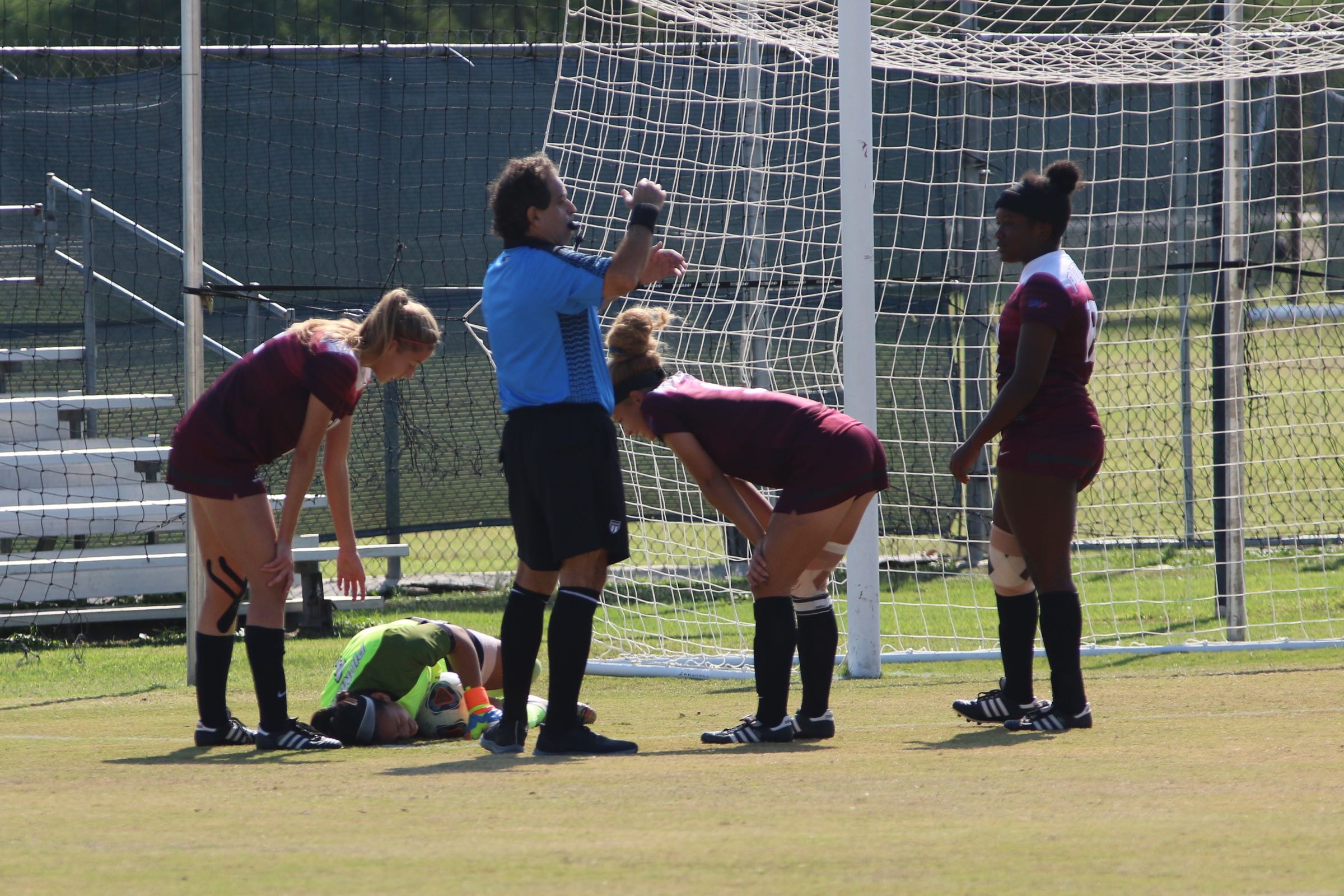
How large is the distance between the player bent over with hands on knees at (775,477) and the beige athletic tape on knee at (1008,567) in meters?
0.54

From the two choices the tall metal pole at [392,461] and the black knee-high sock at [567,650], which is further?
the tall metal pole at [392,461]

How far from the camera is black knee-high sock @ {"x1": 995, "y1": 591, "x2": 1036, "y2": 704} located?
4863mm

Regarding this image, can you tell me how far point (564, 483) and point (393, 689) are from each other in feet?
3.92

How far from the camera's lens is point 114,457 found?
975 cm

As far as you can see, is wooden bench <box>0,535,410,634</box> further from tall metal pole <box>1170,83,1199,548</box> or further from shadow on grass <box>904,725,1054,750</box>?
tall metal pole <box>1170,83,1199,548</box>

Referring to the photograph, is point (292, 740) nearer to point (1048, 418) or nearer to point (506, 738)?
point (506, 738)

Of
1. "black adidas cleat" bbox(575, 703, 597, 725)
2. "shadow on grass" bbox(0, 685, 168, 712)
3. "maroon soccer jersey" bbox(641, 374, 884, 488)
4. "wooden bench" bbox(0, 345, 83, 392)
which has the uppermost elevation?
"wooden bench" bbox(0, 345, 83, 392)

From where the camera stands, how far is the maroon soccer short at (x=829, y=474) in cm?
448

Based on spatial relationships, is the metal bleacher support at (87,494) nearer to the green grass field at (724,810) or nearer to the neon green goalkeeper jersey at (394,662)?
the green grass field at (724,810)

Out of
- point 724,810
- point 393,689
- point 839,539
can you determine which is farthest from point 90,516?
point 724,810

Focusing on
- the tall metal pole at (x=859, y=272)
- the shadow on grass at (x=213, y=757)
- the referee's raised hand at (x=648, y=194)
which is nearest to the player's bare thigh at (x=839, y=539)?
the referee's raised hand at (x=648, y=194)

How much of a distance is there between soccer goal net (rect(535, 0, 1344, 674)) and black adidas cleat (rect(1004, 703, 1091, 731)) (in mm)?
2104

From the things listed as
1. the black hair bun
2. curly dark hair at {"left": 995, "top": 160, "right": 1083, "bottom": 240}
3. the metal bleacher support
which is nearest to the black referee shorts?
curly dark hair at {"left": 995, "top": 160, "right": 1083, "bottom": 240}

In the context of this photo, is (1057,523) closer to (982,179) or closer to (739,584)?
(739,584)
